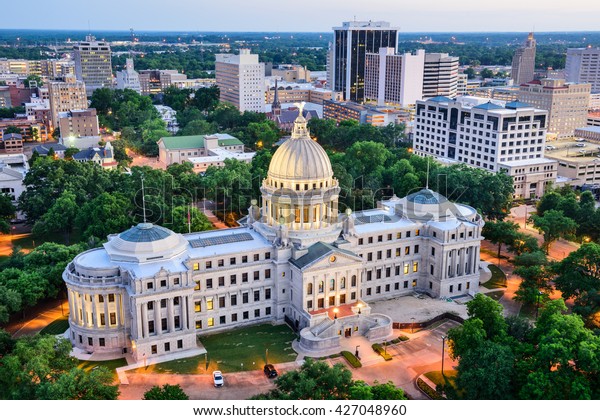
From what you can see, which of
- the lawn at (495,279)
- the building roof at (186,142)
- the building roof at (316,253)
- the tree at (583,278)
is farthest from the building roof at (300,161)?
the building roof at (186,142)

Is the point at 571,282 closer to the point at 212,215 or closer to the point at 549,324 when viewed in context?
the point at 549,324

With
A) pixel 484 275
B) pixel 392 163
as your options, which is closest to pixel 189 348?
pixel 484 275

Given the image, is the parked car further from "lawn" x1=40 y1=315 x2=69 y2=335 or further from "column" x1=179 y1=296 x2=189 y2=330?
"lawn" x1=40 y1=315 x2=69 y2=335

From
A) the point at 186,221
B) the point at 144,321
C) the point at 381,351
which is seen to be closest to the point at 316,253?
the point at 381,351

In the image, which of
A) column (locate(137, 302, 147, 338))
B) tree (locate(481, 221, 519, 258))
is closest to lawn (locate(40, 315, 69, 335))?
column (locate(137, 302, 147, 338))

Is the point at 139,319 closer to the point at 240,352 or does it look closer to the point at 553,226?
the point at 240,352

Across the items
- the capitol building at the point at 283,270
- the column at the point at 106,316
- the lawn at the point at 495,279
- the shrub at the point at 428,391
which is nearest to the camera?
the shrub at the point at 428,391

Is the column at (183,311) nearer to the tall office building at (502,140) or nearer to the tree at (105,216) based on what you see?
the tree at (105,216)
